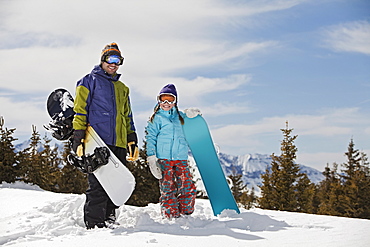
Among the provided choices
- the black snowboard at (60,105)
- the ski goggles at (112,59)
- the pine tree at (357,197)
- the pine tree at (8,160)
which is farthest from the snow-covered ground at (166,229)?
the pine tree at (357,197)

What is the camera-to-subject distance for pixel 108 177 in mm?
4266

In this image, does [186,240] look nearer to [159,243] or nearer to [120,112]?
[159,243]

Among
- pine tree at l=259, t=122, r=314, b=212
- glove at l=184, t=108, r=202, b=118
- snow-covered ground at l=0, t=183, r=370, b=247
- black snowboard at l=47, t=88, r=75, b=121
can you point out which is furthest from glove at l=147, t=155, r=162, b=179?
pine tree at l=259, t=122, r=314, b=212

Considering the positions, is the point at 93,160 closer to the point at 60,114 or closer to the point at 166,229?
the point at 60,114

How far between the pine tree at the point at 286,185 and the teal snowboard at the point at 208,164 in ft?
34.5

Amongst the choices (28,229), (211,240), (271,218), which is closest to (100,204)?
(28,229)

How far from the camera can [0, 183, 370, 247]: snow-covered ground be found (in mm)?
3324

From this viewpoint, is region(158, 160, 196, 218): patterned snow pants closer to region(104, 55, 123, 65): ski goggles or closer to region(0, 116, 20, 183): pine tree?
region(104, 55, 123, 65): ski goggles

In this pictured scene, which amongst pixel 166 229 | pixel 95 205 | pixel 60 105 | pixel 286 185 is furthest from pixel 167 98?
pixel 286 185

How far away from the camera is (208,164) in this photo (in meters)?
5.55

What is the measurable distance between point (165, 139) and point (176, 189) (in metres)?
0.70

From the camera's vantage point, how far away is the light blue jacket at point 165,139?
494 cm

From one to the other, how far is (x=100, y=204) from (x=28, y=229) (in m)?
0.82

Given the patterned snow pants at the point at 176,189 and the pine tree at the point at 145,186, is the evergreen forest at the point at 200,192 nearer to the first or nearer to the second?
the pine tree at the point at 145,186
